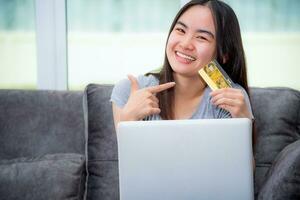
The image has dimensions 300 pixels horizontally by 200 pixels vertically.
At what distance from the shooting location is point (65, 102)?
1767 mm

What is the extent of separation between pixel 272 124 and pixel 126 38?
98cm

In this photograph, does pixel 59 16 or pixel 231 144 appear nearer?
pixel 231 144

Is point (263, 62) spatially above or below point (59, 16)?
below

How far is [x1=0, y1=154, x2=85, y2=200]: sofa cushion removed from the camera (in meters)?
1.45

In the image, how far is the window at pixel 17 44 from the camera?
2.24 meters

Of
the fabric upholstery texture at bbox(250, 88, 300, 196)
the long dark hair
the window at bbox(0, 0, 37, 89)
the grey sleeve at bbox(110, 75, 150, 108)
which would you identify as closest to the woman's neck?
the long dark hair

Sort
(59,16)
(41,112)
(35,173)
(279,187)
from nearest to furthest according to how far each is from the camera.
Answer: (279,187), (35,173), (41,112), (59,16)

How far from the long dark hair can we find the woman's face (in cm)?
3

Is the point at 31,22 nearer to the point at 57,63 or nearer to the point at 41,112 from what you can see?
the point at 57,63

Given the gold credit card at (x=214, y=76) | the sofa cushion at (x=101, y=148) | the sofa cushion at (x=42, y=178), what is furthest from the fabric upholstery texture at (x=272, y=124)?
the sofa cushion at (x=42, y=178)

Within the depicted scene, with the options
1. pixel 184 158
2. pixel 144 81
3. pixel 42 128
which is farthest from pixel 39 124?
pixel 184 158

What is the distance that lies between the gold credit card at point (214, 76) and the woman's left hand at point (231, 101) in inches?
0.8

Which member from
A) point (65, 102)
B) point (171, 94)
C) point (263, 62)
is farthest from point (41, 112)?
point (263, 62)

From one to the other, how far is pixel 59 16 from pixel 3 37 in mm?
349
